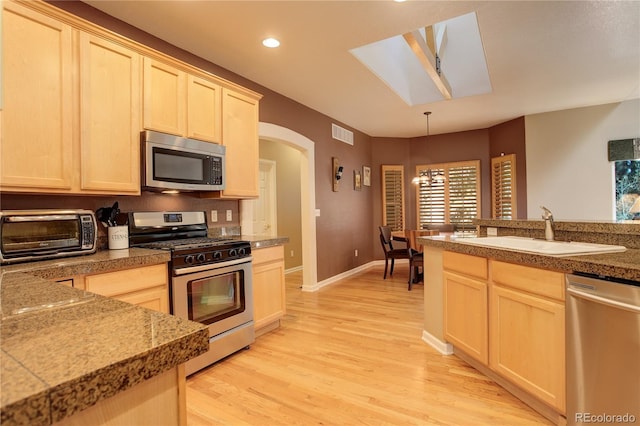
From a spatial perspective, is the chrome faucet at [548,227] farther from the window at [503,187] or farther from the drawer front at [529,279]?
the window at [503,187]

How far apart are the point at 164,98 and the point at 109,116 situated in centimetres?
47

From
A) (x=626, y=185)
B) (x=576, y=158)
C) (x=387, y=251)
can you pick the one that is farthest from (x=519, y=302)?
(x=626, y=185)

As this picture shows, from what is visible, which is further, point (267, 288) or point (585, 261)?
point (267, 288)

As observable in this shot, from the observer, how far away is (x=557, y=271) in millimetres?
1759

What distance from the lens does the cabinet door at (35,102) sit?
5.98 ft

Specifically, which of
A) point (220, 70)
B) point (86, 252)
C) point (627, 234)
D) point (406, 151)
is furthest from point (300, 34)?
point (406, 151)

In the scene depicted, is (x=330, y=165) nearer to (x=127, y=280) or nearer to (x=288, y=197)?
Result: (x=288, y=197)

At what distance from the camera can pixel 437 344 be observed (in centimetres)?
284

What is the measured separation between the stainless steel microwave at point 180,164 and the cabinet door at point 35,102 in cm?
49

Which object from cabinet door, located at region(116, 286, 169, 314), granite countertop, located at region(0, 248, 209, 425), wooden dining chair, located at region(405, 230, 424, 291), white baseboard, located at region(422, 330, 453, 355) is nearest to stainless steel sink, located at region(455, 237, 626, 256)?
white baseboard, located at region(422, 330, 453, 355)

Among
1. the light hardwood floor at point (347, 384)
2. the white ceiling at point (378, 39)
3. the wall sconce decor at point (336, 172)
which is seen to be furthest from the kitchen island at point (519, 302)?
the wall sconce decor at point (336, 172)

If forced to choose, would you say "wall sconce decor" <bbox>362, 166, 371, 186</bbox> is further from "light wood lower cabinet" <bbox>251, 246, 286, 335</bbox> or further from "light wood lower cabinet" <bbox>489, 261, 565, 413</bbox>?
"light wood lower cabinet" <bbox>489, 261, 565, 413</bbox>

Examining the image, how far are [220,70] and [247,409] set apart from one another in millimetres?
3135

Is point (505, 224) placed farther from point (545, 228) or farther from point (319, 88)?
point (319, 88)
